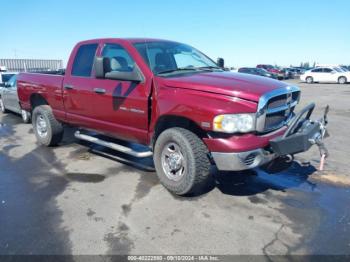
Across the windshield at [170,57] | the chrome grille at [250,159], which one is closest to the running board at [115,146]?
the windshield at [170,57]

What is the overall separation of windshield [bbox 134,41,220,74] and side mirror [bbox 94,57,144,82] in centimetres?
22

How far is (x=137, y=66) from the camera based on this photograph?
15.0ft

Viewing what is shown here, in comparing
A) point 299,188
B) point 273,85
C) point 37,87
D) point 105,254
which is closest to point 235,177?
point 299,188

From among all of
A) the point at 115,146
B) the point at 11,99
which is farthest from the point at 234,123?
the point at 11,99

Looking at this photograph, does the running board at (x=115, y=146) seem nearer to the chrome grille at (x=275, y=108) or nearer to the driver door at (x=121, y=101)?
the driver door at (x=121, y=101)

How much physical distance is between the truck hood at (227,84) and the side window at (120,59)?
810mm

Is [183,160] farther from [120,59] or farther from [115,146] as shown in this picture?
[120,59]

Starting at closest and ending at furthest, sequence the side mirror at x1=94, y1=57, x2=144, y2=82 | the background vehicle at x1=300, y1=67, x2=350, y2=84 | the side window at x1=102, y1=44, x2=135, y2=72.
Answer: the side mirror at x1=94, y1=57, x2=144, y2=82 → the side window at x1=102, y1=44, x2=135, y2=72 → the background vehicle at x1=300, y1=67, x2=350, y2=84

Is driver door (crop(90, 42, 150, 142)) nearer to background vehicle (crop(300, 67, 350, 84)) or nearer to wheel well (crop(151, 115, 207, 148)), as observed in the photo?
wheel well (crop(151, 115, 207, 148))

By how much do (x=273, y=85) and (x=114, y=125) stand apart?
8.07 ft

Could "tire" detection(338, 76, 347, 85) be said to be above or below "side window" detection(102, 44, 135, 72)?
below

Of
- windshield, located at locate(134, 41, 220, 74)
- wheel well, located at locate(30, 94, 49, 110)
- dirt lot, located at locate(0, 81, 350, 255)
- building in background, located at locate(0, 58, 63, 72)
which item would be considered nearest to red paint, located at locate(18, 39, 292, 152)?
windshield, located at locate(134, 41, 220, 74)

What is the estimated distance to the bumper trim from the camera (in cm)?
363

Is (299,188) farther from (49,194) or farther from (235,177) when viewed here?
(49,194)
